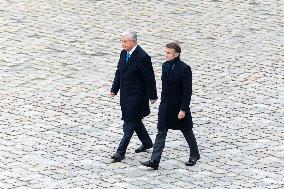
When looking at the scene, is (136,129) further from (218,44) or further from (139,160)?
(218,44)

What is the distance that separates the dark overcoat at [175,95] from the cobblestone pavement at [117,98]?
2.08ft

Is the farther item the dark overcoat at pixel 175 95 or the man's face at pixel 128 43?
the man's face at pixel 128 43

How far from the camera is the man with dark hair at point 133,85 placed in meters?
13.5

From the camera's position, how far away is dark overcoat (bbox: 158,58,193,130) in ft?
43.1

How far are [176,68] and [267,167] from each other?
190 centimetres

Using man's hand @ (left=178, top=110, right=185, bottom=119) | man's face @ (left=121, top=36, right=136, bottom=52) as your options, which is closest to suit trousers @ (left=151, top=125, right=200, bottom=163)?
man's hand @ (left=178, top=110, right=185, bottom=119)

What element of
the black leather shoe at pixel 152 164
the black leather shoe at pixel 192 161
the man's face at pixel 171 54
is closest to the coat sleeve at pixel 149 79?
the man's face at pixel 171 54

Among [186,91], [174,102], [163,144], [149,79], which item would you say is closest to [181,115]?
[174,102]

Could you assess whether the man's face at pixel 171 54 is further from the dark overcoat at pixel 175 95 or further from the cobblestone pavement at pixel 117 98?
the cobblestone pavement at pixel 117 98

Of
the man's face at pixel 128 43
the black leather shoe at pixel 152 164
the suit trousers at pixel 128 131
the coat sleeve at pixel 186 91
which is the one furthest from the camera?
the suit trousers at pixel 128 131

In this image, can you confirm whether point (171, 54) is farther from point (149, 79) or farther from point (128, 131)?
point (128, 131)

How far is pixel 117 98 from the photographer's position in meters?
16.8

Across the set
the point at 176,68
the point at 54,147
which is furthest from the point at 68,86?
the point at 176,68

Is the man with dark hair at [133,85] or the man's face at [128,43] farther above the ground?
the man's face at [128,43]
